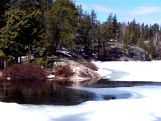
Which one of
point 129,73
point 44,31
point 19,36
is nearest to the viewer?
point 19,36

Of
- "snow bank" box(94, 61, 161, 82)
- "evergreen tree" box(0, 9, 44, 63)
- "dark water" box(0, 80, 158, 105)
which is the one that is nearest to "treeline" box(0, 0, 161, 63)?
"evergreen tree" box(0, 9, 44, 63)

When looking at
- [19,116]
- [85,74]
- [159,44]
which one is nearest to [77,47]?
[85,74]

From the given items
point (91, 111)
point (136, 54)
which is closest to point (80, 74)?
point (91, 111)

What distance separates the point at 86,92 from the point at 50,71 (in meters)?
18.1

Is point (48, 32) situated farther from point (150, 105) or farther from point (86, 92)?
point (150, 105)

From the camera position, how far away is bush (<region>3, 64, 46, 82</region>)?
50125 millimetres

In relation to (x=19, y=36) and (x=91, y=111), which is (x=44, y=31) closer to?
(x=19, y=36)

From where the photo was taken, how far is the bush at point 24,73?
5012cm

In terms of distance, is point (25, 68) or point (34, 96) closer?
point (34, 96)

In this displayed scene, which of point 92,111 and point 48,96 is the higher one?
point 48,96

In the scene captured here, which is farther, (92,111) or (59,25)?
(59,25)

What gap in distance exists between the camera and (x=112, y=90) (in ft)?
129

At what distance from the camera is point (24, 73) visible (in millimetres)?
50344

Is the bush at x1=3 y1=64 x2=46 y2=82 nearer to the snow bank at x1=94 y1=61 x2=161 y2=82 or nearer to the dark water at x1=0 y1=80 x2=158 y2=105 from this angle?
the snow bank at x1=94 y1=61 x2=161 y2=82
